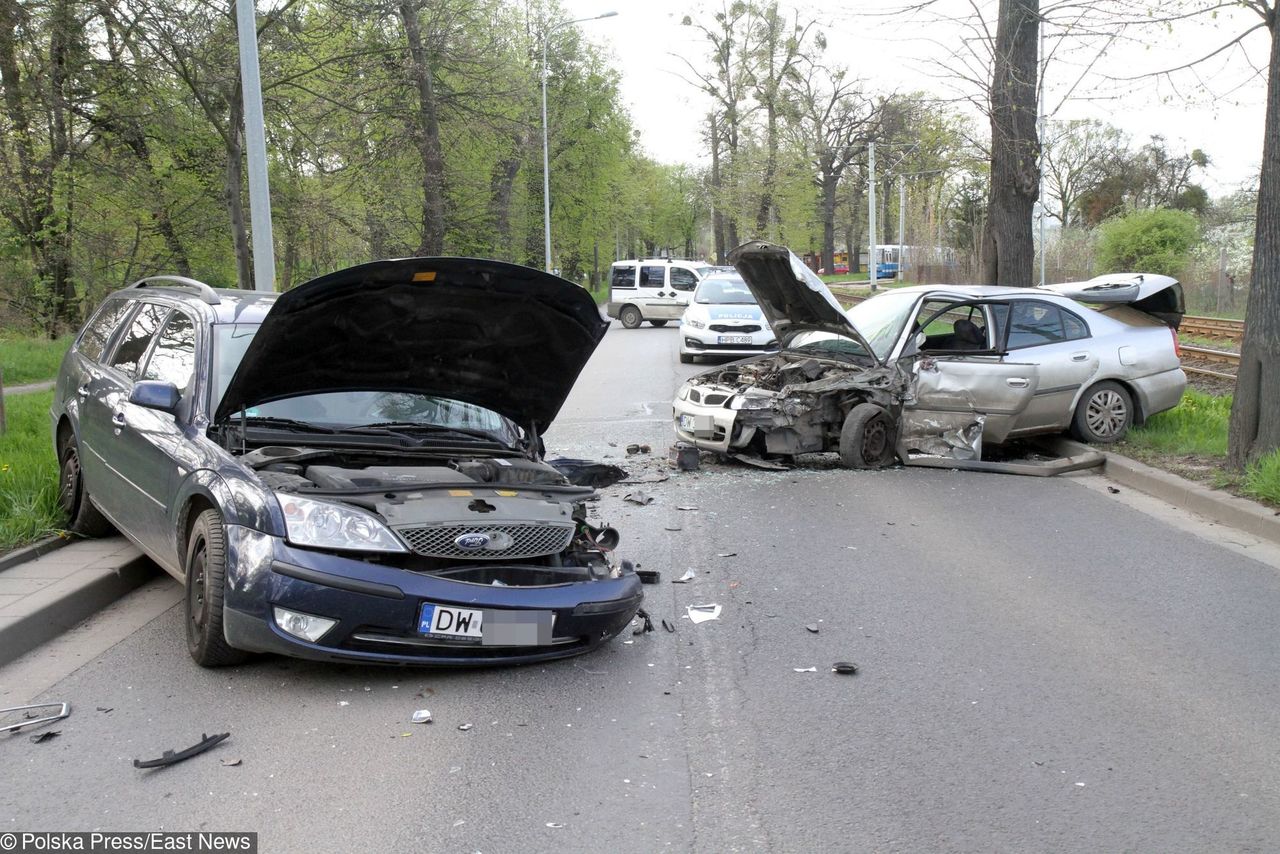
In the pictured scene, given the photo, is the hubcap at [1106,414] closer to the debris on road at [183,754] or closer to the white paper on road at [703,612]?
the white paper on road at [703,612]

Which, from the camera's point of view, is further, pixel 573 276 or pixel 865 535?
pixel 573 276

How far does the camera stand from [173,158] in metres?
22.2

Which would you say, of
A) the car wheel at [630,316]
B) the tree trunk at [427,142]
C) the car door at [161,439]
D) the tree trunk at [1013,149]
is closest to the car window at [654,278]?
the car wheel at [630,316]

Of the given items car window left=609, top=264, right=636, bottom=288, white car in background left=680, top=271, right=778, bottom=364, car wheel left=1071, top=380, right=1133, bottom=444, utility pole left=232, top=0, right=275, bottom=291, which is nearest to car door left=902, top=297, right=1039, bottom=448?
car wheel left=1071, top=380, right=1133, bottom=444

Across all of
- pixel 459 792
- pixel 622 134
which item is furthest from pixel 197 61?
pixel 622 134

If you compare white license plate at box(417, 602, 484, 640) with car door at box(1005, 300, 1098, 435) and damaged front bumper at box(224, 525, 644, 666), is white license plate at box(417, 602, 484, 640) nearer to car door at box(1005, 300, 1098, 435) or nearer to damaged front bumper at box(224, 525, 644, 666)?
damaged front bumper at box(224, 525, 644, 666)

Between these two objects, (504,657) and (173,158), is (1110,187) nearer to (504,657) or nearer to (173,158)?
(173,158)

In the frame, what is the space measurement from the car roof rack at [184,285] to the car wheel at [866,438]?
5.79 metres

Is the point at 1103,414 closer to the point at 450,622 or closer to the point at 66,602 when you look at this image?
the point at 450,622

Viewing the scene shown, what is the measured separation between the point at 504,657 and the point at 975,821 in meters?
2.09

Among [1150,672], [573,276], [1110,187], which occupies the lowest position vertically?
[1150,672]

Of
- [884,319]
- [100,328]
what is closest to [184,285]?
[100,328]

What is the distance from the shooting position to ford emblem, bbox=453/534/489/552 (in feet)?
14.8

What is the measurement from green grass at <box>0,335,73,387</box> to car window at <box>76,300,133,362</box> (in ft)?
27.1
